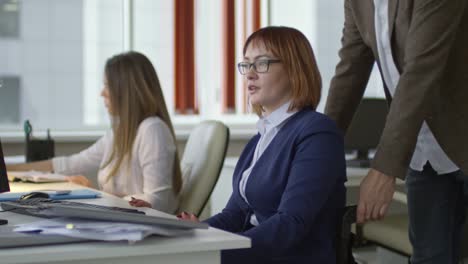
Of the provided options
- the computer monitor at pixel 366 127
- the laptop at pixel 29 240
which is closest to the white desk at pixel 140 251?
the laptop at pixel 29 240

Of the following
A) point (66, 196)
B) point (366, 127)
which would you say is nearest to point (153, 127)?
point (66, 196)

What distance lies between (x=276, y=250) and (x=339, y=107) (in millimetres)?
543

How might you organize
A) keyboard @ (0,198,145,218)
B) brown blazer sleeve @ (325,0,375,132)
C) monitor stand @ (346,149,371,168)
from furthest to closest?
monitor stand @ (346,149,371,168), brown blazer sleeve @ (325,0,375,132), keyboard @ (0,198,145,218)

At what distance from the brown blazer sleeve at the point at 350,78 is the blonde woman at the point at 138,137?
2.90ft

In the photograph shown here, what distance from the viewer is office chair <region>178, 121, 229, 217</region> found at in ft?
8.70

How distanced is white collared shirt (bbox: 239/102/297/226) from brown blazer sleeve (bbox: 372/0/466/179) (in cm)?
30

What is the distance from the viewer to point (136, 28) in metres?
5.09

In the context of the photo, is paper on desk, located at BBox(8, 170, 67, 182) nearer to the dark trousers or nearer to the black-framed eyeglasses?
the black-framed eyeglasses

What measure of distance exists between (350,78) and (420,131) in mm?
259

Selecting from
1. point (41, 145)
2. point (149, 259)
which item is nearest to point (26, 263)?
point (149, 259)


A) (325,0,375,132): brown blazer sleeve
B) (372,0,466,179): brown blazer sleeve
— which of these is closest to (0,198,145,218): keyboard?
(372,0,466,179): brown blazer sleeve

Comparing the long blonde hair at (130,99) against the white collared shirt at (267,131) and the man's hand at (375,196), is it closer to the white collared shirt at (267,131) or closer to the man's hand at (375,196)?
the white collared shirt at (267,131)

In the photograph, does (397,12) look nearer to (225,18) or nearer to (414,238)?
(414,238)

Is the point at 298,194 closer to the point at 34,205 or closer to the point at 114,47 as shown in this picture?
the point at 34,205
